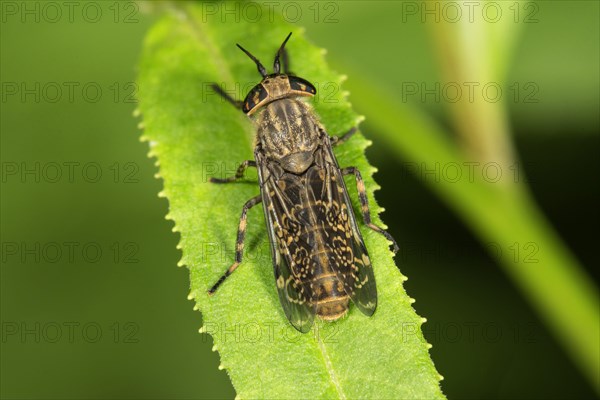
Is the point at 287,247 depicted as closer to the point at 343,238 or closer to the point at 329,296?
the point at 343,238

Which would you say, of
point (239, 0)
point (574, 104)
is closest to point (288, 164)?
point (239, 0)

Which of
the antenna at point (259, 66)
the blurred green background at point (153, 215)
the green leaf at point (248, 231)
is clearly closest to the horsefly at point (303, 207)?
the antenna at point (259, 66)

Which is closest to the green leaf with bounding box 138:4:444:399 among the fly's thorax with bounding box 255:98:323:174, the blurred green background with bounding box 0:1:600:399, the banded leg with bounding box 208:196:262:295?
the banded leg with bounding box 208:196:262:295

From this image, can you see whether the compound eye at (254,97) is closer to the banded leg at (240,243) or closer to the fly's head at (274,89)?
the fly's head at (274,89)

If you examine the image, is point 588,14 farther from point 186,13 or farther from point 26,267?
point 26,267

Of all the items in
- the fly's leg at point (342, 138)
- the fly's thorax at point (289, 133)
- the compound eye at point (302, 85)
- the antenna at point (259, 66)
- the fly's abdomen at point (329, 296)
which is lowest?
the fly's abdomen at point (329, 296)

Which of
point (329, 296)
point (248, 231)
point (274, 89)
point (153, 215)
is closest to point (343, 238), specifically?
point (329, 296)
